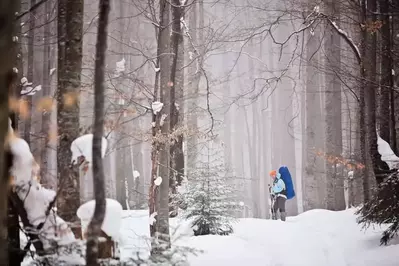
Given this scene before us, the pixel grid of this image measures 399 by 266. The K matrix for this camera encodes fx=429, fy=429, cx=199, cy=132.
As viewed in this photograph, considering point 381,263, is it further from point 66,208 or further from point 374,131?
point 66,208

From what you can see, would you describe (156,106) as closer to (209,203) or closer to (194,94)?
(209,203)

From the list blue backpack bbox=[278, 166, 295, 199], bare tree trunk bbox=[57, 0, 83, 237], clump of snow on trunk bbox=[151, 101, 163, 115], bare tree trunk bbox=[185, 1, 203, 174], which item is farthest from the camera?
blue backpack bbox=[278, 166, 295, 199]

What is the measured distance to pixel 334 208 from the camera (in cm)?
1641

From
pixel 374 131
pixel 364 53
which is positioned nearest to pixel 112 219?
pixel 374 131

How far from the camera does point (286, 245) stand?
9164mm

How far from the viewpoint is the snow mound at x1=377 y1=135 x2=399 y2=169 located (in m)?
8.95

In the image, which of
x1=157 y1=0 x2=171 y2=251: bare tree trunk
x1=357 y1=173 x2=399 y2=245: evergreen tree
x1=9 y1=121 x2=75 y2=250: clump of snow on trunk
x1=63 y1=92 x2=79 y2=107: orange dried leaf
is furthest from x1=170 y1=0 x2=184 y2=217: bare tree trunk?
x1=9 y1=121 x2=75 y2=250: clump of snow on trunk

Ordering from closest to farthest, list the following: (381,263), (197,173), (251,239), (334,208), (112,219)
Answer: (112,219) → (381,263) → (251,239) → (197,173) → (334,208)

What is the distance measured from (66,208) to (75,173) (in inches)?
16.8

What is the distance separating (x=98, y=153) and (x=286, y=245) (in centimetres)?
642

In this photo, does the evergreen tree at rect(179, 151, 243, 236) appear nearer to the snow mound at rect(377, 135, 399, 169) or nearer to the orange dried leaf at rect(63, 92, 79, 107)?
the snow mound at rect(377, 135, 399, 169)

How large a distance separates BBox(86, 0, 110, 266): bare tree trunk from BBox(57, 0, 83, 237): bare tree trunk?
4.61ft

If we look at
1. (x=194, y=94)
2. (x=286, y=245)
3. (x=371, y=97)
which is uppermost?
(x=194, y=94)

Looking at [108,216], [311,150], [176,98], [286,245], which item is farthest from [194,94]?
[108,216]
